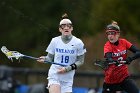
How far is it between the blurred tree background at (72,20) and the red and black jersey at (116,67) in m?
8.87

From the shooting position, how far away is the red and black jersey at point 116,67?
15500 millimetres

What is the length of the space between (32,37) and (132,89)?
23.0m

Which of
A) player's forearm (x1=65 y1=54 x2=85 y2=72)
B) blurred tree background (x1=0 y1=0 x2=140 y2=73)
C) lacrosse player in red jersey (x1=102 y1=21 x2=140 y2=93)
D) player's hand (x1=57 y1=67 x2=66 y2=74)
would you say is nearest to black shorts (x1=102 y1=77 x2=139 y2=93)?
lacrosse player in red jersey (x1=102 y1=21 x2=140 y2=93)

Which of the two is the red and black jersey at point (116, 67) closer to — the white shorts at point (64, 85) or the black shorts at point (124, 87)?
the black shorts at point (124, 87)

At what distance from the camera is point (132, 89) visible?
1562 centimetres

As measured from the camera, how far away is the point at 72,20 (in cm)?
3117

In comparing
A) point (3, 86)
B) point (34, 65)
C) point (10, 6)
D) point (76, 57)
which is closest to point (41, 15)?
point (34, 65)

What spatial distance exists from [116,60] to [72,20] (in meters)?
15.8

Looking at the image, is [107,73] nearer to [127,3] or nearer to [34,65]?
[127,3]

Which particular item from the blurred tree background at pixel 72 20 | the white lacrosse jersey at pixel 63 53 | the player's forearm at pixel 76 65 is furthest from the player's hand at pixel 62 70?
the blurred tree background at pixel 72 20

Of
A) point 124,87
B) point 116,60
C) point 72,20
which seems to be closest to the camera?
point 116,60

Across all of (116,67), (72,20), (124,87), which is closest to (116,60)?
(116,67)

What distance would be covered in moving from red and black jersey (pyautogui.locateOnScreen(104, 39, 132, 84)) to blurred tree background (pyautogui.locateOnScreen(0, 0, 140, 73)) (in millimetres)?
8870

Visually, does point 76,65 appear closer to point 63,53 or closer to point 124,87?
point 63,53
